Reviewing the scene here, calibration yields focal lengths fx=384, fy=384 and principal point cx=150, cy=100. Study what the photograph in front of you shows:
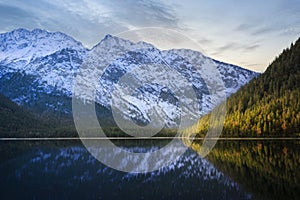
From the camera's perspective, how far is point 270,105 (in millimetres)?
146125

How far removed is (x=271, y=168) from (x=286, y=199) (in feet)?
61.2

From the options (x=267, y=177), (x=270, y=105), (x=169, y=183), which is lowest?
(x=169, y=183)

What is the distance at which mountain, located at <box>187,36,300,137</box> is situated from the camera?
13138 centimetres

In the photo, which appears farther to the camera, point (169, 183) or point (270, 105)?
point (270, 105)

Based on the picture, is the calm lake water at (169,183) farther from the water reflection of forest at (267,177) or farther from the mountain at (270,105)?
the mountain at (270,105)

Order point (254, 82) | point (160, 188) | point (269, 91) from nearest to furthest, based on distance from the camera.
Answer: point (160, 188) < point (269, 91) < point (254, 82)

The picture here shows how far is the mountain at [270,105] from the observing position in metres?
131

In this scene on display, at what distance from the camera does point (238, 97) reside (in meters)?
180

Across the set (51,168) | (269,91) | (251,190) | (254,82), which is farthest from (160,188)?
(254,82)

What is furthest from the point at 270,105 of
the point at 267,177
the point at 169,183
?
the point at 169,183

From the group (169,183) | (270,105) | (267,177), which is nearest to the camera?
(267,177)

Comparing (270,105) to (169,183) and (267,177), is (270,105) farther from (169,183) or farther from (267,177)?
(169,183)

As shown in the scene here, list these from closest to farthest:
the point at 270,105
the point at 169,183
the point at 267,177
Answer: the point at 267,177, the point at 169,183, the point at 270,105

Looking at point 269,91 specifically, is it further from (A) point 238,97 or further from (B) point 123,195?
(B) point 123,195
